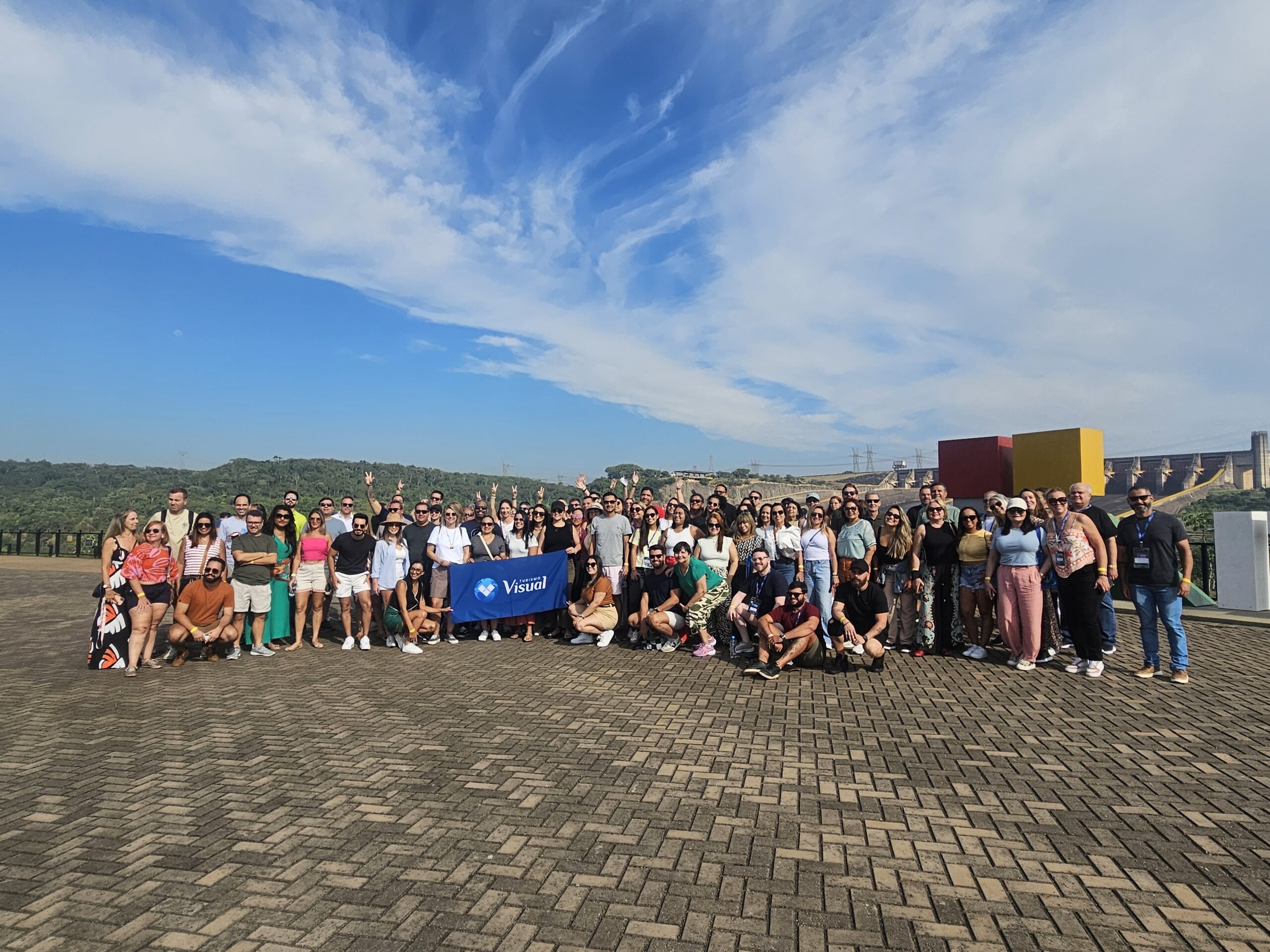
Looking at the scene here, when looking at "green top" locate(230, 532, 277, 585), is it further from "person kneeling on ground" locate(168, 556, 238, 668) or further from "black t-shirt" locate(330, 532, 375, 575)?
"black t-shirt" locate(330, 532, 375, 575)

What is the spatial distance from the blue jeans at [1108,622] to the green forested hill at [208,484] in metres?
38.5

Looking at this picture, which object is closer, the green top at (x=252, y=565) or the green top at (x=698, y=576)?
the green top at (x=252, y=565)

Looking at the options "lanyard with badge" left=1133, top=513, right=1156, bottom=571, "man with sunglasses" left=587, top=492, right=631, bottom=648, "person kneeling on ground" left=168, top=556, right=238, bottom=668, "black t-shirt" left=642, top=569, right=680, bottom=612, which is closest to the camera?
"lanyard with badge" left=1133, top=513, right=1156, bottom=571

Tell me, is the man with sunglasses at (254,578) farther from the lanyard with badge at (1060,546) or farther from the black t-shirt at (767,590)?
the lanyard with badge at (1060,546)

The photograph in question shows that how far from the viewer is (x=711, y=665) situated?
803 centimetres

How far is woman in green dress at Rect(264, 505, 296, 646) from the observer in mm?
8984

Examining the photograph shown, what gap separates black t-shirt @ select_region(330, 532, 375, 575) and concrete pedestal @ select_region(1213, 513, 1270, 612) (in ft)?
40.7

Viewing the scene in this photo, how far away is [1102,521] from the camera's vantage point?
27.9ft

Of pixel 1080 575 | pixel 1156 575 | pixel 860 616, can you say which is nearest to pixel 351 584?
pixel 860 616

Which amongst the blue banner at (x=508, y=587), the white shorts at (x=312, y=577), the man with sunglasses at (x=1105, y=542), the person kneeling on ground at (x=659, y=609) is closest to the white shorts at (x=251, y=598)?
the white shorts at (x=312, y=577)

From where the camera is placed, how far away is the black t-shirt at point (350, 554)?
9.33 meters

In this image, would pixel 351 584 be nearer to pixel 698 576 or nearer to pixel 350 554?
pixel 350 554

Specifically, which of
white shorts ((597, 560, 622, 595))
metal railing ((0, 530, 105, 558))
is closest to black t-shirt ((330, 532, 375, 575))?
white shorts ((597, 560, 622, 595))

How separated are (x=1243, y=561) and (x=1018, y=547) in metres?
5.53
